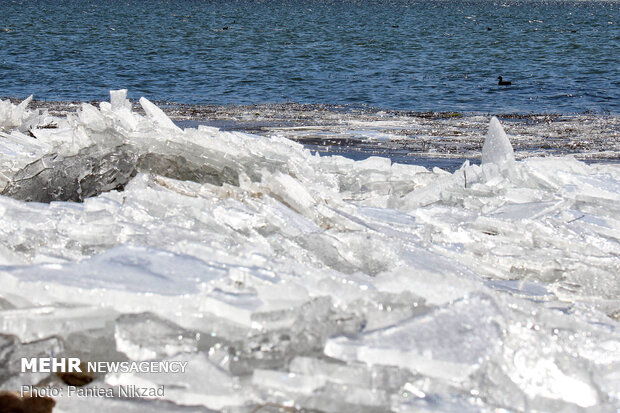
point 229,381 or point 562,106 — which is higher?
point 229,381

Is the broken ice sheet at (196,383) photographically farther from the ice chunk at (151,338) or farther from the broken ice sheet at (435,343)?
the broken ice sheet at (435,343)

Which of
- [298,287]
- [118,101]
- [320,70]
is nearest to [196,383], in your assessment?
[298,287]

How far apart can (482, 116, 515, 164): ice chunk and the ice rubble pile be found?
0.62 metres

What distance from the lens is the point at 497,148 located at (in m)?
5.14

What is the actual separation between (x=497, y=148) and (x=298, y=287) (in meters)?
3.02

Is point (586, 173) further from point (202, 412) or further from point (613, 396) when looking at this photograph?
point (202, 412)

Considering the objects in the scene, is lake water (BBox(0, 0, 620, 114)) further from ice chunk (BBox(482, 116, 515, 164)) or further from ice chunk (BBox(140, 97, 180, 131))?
ice chunk (BBox(140, 97, 180, 131))

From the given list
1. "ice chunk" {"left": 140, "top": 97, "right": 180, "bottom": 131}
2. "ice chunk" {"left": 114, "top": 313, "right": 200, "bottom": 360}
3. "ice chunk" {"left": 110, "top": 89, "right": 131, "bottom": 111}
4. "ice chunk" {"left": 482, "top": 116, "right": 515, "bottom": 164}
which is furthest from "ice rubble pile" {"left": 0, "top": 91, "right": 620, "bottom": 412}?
"ice chunk" {"left": 110, "top": 89, "right": 131, "bottom": 111}

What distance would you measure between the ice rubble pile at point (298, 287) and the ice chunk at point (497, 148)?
0.62 metres

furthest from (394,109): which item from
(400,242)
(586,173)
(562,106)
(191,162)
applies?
(400,242)

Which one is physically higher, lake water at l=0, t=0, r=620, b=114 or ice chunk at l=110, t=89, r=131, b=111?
ice chunk at l=110, t=89, r=131, b=111

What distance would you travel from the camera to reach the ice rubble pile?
7.25 ft

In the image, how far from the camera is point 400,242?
3381 millimetres

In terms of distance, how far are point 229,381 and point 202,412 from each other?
122 millimetres
